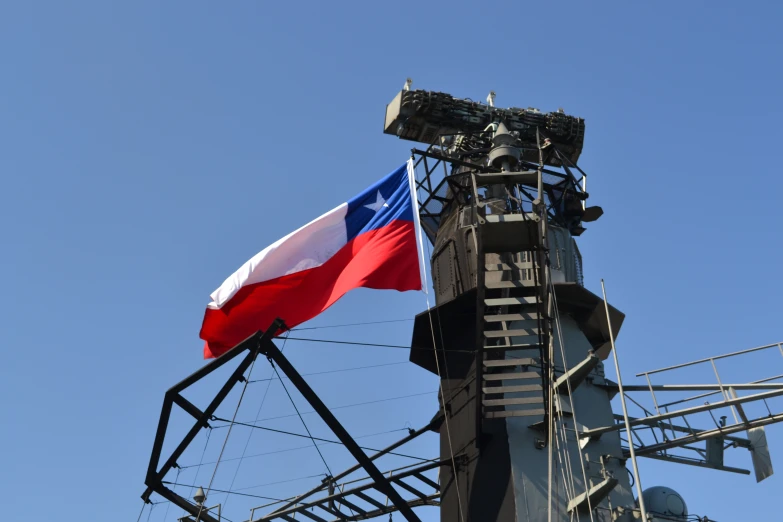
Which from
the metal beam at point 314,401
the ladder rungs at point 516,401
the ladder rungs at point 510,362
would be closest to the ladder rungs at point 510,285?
the ladder rungs at point 510,362

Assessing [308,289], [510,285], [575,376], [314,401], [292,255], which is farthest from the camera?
[292,255]

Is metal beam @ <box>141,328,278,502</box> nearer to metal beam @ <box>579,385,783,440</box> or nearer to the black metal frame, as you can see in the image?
the black metal frame

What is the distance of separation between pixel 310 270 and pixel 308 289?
499 millimetres

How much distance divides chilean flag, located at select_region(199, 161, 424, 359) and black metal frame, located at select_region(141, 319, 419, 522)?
64.0 inches

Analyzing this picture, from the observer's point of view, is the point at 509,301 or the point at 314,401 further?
the point at 509,301

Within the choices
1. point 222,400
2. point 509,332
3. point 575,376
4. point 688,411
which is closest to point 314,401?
point 222,400

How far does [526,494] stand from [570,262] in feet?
24.8

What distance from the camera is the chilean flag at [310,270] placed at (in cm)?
2378

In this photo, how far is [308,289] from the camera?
24.2m

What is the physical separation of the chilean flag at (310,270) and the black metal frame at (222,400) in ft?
5.33

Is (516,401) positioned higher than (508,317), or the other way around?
(508,317)

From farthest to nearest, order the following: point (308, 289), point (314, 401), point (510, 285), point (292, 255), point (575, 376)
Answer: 1. point (292, 255)
2. point (308, 289)
3. point (575, 376)
4. point (510, 285)
5. point (314, 401)

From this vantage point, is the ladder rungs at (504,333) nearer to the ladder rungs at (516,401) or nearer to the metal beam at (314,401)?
the ladder rungs at (516,401)

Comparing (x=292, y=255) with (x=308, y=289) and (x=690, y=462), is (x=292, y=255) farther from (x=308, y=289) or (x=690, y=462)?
(x=690, y=462)
